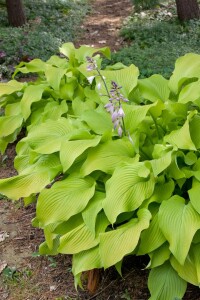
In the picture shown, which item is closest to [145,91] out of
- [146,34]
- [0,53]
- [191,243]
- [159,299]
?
[191,243]

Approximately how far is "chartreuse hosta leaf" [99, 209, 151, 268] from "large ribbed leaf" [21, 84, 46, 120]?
203 cm

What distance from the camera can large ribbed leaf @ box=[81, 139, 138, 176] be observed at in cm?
306

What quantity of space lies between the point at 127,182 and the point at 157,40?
611 centimetres

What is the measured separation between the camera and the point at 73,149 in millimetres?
3141

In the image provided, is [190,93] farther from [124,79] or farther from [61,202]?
[61,202]

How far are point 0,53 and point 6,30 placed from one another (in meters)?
2.22

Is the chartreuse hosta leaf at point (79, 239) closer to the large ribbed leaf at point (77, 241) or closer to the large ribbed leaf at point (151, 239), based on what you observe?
the large ribbed leaf at point (77, 241)

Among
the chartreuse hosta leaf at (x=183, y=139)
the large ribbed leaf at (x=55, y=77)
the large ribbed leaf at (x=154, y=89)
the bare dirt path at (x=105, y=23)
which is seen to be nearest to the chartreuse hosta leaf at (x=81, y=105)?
the large ribbed leaf at (x=55, y=77)

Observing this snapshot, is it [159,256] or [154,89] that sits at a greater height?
[154,89]

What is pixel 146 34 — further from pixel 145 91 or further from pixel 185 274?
pixel 185 274

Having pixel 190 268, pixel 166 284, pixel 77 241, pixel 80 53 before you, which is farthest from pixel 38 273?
pixel 80 53

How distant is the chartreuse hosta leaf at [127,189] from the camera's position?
9.04ft

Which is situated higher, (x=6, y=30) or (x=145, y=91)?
(x=145, y=91)

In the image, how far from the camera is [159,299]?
265 cm
